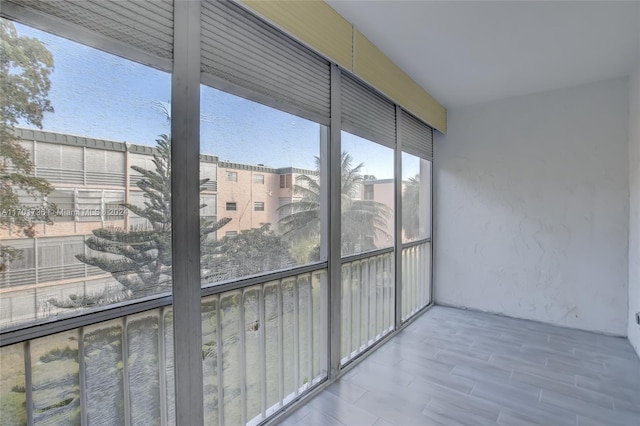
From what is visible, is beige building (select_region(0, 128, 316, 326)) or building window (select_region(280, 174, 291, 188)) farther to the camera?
building window (select_region(280, 174, 291, 188))

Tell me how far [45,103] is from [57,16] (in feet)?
0.96

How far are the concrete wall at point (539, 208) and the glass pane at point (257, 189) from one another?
8.22 feet

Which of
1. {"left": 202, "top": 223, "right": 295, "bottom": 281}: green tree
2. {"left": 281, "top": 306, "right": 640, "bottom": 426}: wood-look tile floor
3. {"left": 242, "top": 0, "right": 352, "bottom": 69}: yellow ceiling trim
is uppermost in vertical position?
{"left": 242, "top": 0, "right": 352, "bottom": 69}: yellow ceiling trim

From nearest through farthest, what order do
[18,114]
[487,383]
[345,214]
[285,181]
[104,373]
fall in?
[18,114]
[104,373]
[285,181]
[487,383]
[345,214]

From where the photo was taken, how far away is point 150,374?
4.18ft

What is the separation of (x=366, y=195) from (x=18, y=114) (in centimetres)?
256

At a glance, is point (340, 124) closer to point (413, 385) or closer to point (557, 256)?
point (413, 385)

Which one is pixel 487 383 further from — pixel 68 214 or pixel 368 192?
pixel 68 214

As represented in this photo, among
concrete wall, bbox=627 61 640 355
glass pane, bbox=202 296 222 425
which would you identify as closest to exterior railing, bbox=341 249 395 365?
glass pane, bbox=202 296 222 425

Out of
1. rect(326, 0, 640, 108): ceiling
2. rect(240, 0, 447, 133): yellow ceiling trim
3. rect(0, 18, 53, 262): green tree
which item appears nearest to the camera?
rect(0, 18, 53, 262): green tree

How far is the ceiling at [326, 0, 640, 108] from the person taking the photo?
6.28ft

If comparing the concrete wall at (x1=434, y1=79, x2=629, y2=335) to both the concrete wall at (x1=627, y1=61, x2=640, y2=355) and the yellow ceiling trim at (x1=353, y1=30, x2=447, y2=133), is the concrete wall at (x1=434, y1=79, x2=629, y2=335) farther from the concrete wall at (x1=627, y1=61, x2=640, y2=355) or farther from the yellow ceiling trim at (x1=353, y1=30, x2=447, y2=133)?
the yellow ceiling trim at (x1=353, y1=30, x2=447, y2=133)

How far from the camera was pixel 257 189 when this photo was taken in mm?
1745

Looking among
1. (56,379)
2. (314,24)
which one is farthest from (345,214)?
(56,379)
